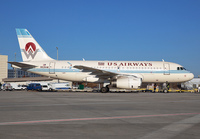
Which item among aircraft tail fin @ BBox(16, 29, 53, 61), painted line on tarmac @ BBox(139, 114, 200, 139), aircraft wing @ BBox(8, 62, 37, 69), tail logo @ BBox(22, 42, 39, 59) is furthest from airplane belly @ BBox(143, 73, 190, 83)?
painted line on tarmac @ BBox(139, 114, 200, 139)

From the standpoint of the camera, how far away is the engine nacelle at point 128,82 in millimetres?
29422

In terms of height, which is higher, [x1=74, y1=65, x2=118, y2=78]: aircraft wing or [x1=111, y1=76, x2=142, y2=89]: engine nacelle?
[x1=74, y1=65, x2=118, y2=78]: aircraft wing

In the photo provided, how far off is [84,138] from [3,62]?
129615 millimetres

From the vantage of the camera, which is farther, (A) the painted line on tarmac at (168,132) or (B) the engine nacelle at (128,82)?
(B) the engine nacelle at (128,82)

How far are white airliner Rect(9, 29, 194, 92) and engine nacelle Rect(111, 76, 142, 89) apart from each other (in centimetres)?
120

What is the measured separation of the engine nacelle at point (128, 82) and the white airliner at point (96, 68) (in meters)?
1.20

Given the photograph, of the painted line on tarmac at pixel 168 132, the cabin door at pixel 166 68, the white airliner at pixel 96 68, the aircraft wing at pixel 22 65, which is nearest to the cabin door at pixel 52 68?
the white airliner at pixel 96 68

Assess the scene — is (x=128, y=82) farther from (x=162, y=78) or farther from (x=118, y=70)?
(x=162, y=78)

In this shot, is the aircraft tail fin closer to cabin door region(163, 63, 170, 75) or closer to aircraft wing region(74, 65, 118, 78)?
aircraft wing region(74, 65, 118, 78)

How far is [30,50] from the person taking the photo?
3438 centimetres

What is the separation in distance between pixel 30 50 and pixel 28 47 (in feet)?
1.72

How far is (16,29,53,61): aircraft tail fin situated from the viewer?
34250 millimetres

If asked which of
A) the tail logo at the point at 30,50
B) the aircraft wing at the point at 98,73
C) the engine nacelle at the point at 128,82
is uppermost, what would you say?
the tail logo at the point at 30,50

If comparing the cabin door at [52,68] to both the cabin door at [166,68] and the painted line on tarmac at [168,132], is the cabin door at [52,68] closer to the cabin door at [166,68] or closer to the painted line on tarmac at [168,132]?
the cabin door at [166,68]
